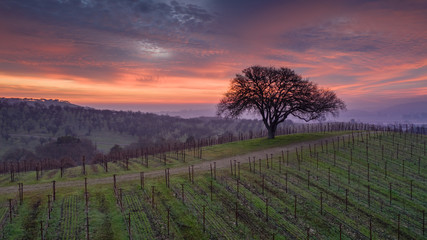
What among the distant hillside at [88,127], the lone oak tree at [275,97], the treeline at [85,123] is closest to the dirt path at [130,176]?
the lone oak tree at [275,97]

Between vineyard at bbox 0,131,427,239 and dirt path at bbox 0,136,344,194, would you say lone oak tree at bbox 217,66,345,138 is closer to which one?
dirt path at bbox 0,136,344,194

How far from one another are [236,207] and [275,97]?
88.1 feet

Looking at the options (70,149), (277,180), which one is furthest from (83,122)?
(277,180)

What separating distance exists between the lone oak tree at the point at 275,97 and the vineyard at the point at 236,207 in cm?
1556

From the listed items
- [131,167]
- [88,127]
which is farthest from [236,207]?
[88,127]

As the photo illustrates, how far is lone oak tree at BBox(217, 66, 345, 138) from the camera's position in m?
36.1

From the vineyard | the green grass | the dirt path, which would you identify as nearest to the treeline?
the green grass

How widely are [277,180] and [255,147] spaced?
42.7 ft

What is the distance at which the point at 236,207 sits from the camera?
42.7 feet

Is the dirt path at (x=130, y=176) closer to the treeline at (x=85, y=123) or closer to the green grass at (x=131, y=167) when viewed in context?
the green grass at (x=131, y=167)

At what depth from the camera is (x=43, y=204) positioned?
548 inches

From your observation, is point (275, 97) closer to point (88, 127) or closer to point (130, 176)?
point (130, 176)

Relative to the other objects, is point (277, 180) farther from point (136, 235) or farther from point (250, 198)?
point (136, 235)

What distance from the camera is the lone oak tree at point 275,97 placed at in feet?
118
